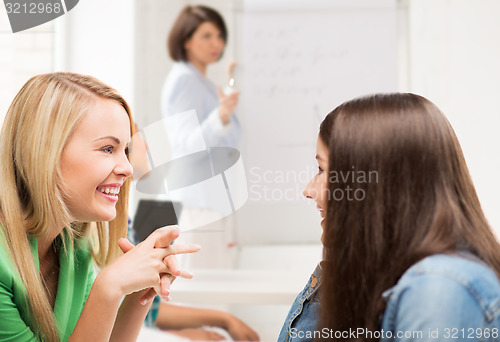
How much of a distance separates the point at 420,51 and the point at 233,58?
2.44ft

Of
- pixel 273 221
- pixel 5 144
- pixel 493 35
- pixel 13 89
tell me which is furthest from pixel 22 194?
pixel 493 35

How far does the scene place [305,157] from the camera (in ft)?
6.89

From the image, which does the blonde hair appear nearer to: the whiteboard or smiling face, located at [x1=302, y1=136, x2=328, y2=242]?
smiling face, located at [x1=302, y1=136, x2=328, y2=242]

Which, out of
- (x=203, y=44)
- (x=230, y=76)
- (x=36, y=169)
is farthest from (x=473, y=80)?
(x=36, y=169)

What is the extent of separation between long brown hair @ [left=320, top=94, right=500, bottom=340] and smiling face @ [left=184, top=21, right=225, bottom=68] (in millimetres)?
1536

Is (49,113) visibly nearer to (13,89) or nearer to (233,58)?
(13,89)

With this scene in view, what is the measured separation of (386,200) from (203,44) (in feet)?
5.26

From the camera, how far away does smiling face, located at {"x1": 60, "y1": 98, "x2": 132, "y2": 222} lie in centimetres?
76

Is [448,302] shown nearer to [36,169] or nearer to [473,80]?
[36,169]

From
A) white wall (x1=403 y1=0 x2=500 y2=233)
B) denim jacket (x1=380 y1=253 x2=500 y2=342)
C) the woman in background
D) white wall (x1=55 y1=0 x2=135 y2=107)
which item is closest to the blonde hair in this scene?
denim jacket (x1=380 y1=253 x2=500 y2=342)

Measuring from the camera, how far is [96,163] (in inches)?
30.2

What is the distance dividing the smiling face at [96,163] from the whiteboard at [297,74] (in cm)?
130

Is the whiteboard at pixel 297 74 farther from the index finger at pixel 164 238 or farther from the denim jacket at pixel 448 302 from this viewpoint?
the denim jacket at pixel 448 302

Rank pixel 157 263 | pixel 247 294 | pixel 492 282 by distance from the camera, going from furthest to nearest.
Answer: pixel 247 294 → pixel 157 263 → pixel 492 282
